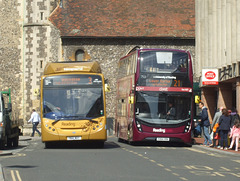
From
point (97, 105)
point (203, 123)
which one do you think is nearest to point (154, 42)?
point (203, 123)

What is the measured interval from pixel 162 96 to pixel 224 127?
2.98 m

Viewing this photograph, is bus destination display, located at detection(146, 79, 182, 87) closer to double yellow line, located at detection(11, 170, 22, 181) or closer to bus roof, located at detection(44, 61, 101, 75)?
bus roof, located at detection(44, 61, 101, 75)

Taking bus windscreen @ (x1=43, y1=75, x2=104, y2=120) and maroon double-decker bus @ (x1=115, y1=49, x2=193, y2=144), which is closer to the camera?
bus windscreen @ (x1=43, y1=75, x2=104, y2=120)

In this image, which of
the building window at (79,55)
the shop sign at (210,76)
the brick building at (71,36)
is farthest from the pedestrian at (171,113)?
the building window at (79,55)

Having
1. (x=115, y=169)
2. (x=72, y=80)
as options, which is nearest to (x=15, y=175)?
(x=115, y=169)

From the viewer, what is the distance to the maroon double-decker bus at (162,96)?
79.6 ft

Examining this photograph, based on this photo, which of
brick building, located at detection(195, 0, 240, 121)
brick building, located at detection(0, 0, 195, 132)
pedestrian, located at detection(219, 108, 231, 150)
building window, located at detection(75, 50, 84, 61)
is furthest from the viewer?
building window, located at detection(75, 50, 84, 61)

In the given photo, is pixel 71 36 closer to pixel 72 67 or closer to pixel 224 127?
pixel 72 67

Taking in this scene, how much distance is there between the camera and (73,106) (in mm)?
21922

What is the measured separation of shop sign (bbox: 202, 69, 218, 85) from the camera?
3322cm

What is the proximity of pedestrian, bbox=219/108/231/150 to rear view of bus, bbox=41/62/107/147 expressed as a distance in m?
4.59

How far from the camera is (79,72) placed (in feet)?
74.2

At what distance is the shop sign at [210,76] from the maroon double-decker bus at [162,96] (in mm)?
8936

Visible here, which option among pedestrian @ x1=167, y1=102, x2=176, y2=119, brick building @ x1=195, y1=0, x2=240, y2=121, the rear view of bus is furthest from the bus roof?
brick building @ x1=195, y1=0, x2=240, y2=121
